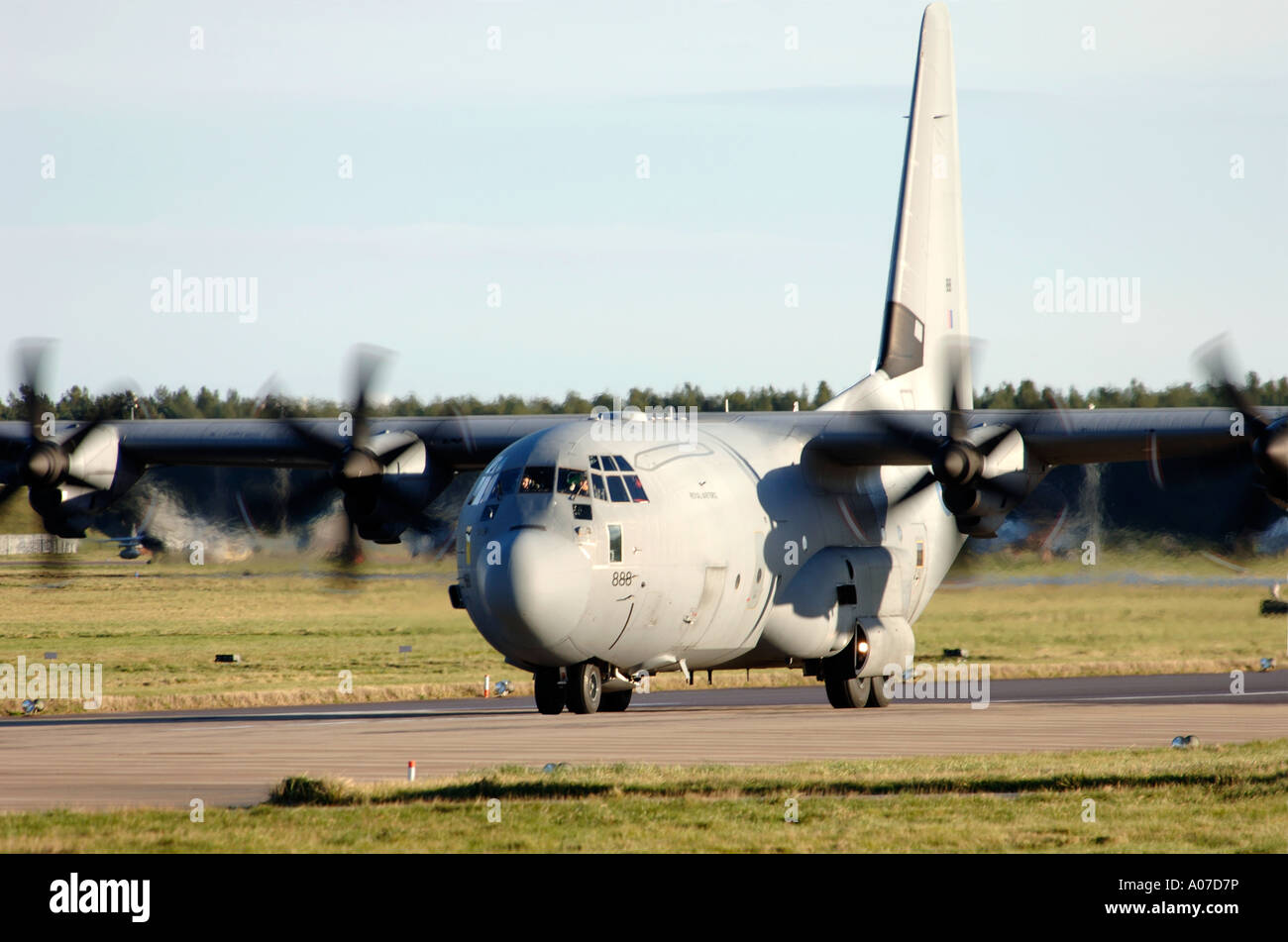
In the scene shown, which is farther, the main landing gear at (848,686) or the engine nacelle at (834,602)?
the main landing gear at (848,686)

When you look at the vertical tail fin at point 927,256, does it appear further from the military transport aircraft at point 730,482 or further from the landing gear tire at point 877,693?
the landing gear tire at point 877,693

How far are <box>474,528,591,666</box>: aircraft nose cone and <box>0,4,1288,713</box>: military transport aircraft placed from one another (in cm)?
3

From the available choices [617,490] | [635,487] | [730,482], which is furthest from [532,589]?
[730,482]

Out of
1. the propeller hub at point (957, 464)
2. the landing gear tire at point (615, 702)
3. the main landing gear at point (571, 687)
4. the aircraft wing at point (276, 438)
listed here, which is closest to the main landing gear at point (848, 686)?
the landing gear tire at point (615, 702)

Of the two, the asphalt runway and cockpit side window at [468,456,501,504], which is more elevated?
cockpit side window at [468,456,501,504]

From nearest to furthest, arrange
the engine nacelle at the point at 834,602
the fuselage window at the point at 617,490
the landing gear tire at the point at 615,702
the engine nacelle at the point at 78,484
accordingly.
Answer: the fuselage window at the point at 617,490, the engine nacelle at the point at 834,602, the landing gear tire at the point at 615,702, the engine nacelle at the point at 78,484

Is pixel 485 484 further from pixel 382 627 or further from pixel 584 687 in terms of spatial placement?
pixel 382 627

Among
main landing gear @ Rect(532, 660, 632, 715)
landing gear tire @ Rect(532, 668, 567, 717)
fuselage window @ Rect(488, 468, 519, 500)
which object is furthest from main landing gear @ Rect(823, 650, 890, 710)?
fuselage window @ Rect(488, 468, 519, 500)

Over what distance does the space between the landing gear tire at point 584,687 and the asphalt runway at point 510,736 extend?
36cm

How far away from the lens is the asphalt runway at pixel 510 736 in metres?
17.8

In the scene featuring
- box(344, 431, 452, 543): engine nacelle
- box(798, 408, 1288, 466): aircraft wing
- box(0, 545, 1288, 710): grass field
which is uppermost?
box(798, 408, 1288, 466): aircraft wing

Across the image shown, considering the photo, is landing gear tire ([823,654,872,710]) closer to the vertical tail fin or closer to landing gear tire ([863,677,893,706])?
landing gear tire ([863,677,893,706])

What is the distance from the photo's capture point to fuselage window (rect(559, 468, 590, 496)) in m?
22.0
